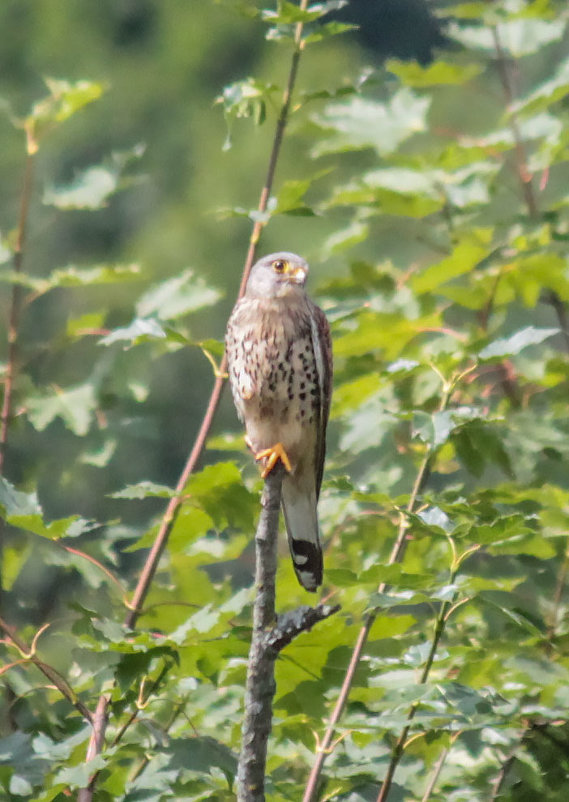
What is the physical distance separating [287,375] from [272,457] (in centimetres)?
35

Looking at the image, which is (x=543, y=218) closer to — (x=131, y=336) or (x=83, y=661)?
(x=131, y=336)

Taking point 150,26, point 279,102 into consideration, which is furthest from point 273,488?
point 150,26

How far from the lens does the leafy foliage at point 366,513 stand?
1887 mm

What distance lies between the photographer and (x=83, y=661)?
191cm

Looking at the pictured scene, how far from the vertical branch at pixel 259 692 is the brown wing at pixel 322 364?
0.81 m

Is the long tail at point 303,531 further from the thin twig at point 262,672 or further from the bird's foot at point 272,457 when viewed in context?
the thin twig at point 262,672

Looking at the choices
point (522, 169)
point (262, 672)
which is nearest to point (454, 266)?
point (522, 169)

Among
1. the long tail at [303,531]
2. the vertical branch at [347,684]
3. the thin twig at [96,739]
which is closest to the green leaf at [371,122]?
the long tail at [303,531]

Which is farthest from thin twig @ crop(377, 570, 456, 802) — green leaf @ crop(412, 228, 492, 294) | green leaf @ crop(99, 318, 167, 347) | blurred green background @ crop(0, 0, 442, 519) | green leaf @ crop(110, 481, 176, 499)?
blurred green background @ crop(0, 0, 442, 519)

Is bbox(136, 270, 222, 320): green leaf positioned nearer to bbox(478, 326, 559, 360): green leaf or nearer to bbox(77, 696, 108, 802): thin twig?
bbox(478, 326, 559, 360): green leaf

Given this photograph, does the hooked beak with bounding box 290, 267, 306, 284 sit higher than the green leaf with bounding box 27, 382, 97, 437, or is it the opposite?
the hooked beak with bounding box 290, 267, 306, 284

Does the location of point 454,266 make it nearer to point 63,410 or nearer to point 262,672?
point 63,410

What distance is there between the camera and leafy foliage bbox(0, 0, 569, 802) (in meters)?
1.89

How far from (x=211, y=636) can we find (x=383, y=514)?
629 millimetres
